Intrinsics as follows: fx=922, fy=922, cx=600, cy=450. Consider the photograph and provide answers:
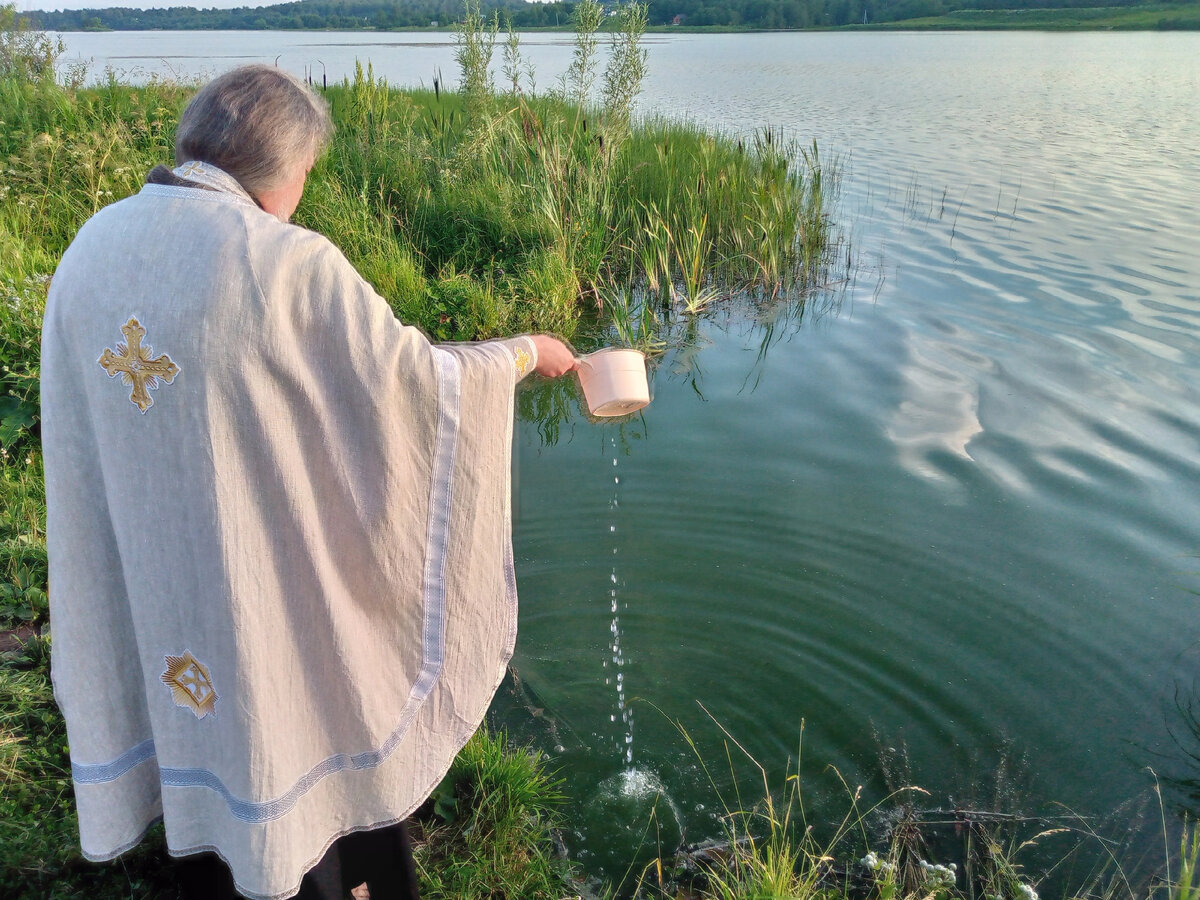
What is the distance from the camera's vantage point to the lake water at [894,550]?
3.09 meters

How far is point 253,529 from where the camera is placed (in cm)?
157

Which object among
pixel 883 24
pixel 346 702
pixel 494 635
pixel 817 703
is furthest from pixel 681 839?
pixel 883 24

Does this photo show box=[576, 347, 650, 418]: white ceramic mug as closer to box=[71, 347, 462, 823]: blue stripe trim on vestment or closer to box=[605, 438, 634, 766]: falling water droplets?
box=[71, 347, 462, 823]: blue stripe trim on vestment

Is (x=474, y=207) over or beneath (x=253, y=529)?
beneath

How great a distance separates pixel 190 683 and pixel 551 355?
3.21 feet

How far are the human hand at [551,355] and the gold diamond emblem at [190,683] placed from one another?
91 cm

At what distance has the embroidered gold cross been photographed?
4.76 ft

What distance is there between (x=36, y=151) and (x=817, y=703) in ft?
20.8

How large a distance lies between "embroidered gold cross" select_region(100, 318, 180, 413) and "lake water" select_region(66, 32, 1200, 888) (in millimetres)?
1408

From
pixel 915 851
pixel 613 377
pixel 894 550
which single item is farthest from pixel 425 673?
pixel 894 550

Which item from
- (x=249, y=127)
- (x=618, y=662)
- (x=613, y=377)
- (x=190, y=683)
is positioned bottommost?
(x=618, y=662)

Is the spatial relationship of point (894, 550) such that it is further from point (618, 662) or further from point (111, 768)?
point (111, 768)

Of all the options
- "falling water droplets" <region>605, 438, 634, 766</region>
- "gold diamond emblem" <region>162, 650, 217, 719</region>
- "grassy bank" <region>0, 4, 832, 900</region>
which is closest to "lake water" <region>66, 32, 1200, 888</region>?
"falling water droplets" <region>605, 438, 634, 766</region>

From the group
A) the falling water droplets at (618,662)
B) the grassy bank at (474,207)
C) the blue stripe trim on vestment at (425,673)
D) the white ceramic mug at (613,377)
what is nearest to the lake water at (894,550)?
the falling water droplets at (618,662)
